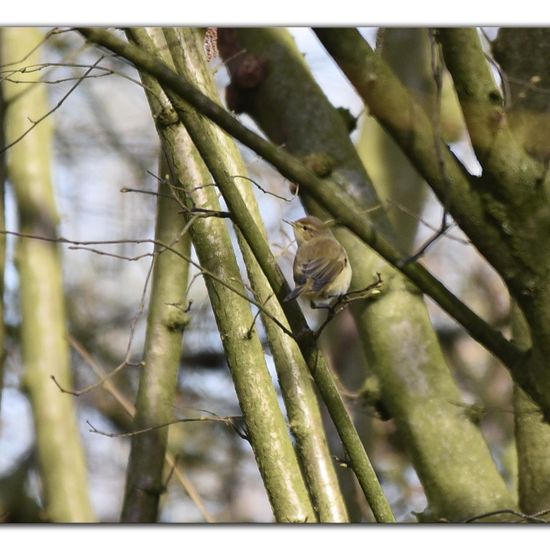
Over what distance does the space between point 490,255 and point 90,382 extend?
1.22m

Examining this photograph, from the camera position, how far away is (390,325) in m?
1.90

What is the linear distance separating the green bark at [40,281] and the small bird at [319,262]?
625mm

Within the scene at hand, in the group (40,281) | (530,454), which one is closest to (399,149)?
(530,454)

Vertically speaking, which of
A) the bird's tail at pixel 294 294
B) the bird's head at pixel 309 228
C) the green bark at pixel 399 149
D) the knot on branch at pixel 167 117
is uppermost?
the green bark at pixel 399 149

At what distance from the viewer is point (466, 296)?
278cm

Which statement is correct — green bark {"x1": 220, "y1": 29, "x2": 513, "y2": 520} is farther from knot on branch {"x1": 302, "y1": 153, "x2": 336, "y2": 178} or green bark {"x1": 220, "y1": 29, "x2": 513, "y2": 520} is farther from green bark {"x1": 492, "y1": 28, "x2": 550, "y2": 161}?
green bark {"x1": 492, "y1": 28, "x2": 550, "y2": 161}

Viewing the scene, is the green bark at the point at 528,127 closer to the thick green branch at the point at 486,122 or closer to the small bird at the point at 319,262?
the thick green branch at the point at 486,122

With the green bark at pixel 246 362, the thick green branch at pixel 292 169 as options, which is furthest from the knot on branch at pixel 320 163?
the thick green branch at pixel 292 169

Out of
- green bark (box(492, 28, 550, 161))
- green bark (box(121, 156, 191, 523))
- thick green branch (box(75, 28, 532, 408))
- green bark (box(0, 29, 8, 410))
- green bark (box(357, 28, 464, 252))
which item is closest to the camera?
thick green branch (box(75, 28, 532, 408))

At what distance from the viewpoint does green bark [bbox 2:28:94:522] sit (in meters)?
1.94

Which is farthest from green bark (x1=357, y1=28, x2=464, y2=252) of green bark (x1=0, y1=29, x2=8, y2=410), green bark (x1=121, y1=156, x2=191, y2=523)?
green bark (x1=0, y1=29, x2=8, y2=410)

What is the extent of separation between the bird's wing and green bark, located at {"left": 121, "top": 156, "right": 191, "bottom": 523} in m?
0.31

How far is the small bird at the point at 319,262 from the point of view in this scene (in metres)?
1.66
